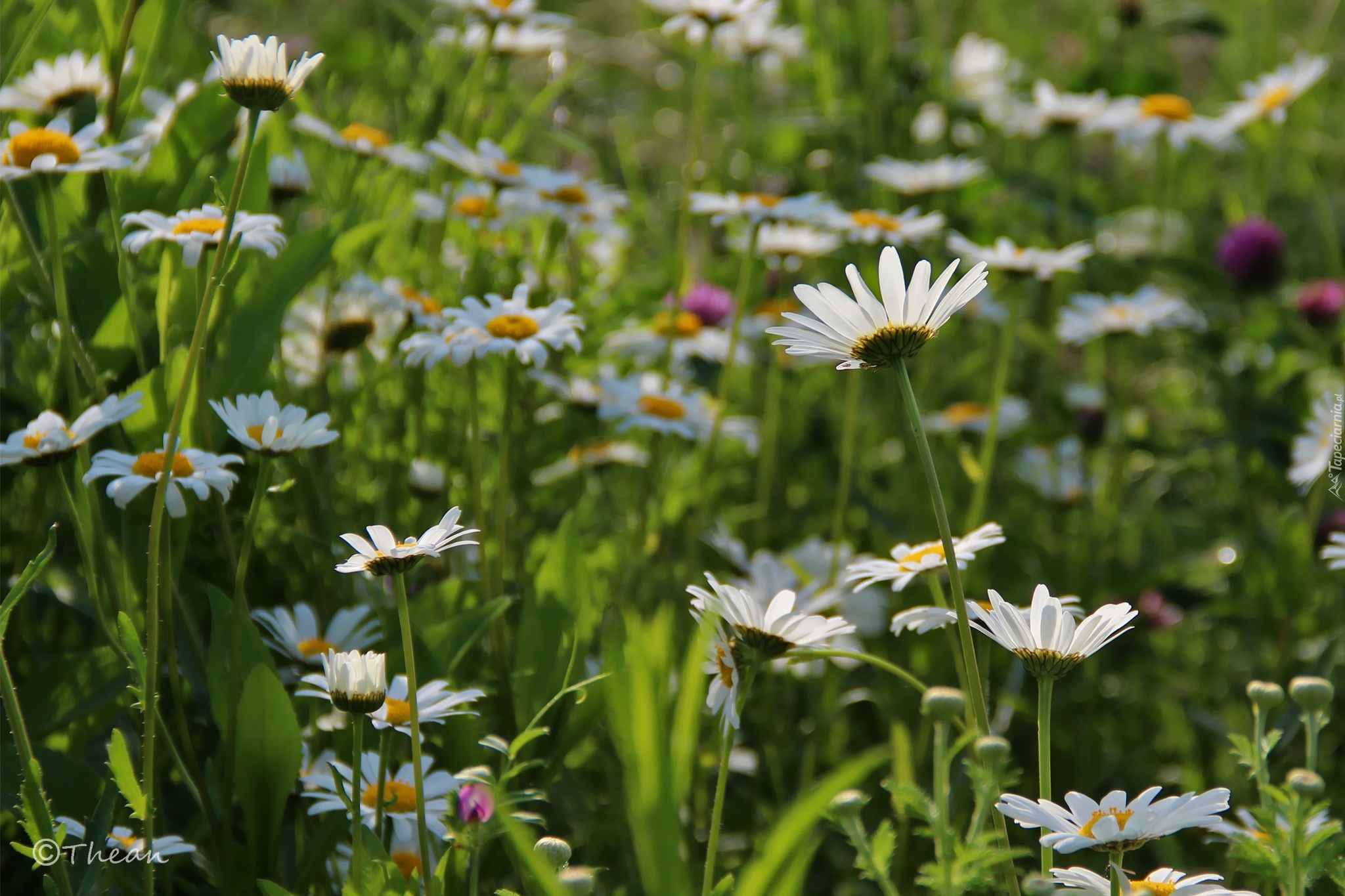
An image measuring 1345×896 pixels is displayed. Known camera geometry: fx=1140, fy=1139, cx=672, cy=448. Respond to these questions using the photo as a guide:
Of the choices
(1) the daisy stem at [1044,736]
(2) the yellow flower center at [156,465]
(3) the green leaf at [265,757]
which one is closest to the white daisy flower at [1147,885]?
(1) the daisy stem at [1044,736]

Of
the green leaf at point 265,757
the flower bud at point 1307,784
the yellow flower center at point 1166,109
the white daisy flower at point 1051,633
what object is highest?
the yellow flower center at point 1166,109

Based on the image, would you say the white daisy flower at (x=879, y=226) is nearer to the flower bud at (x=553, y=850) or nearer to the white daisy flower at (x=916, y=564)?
the white daisy flower at (x=916, y=564)

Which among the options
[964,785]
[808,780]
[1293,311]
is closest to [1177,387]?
[1293,311]

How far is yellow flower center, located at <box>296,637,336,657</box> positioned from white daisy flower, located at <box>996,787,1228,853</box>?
455mm

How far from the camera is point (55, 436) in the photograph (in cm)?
60

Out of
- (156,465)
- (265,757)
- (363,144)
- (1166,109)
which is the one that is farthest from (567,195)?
(1166,109)

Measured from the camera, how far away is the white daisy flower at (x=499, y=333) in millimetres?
734

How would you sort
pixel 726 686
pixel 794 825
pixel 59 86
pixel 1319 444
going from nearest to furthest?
pixel 794 825, pixel 726 686, pixel 59 86, pixel 1319 444

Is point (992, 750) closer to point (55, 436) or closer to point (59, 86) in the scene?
point (55, 436)

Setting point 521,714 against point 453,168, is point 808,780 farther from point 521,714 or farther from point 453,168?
point 453,168

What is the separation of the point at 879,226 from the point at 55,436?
69 cm

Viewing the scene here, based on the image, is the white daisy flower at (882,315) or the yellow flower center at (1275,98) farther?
the yellow flower center at (1275,98)

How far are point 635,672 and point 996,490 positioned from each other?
1.12m

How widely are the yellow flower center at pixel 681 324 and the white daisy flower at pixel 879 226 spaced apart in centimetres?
Answer: 23
